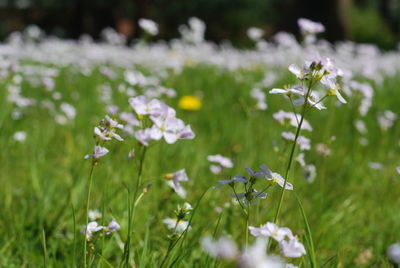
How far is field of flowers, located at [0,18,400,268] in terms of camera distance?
1.22 metres

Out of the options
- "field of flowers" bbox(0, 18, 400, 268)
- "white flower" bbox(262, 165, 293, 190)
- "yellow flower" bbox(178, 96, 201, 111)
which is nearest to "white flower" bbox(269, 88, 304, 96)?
"field of flowers" bbox(0, 18, 400, 268)

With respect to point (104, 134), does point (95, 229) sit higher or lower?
lower

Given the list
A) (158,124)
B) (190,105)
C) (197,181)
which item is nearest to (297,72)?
(158,124)

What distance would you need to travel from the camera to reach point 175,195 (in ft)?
7.68

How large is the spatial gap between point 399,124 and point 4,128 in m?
2.89

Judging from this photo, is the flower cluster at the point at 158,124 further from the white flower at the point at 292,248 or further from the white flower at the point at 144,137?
the white flower at the point at 292,248

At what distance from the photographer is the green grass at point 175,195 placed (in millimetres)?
1810

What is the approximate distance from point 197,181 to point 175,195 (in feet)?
1.00

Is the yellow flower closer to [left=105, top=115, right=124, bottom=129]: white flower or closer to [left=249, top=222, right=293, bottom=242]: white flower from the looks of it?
[left=105, top=115, right=124, bottom=129]: white flower

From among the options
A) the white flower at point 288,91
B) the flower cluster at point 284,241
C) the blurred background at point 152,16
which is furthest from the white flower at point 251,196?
the blurred background at point 152,16

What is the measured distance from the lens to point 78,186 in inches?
91.7

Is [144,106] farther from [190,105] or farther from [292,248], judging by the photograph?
[190,105]

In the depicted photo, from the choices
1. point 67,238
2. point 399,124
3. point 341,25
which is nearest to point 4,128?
point 67,238

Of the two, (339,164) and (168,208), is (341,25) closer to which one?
(339,164)
